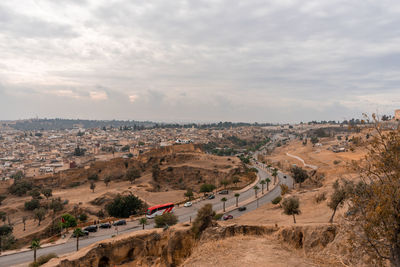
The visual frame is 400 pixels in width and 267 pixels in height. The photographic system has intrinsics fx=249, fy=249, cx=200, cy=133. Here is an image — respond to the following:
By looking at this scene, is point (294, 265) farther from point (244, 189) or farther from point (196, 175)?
point (196, 175)

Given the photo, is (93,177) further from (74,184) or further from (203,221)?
(203,221)

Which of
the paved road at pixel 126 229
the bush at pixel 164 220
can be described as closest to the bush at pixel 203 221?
the bush at pixel 164 220

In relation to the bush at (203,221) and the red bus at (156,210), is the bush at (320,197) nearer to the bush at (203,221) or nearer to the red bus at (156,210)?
the red bus at (156,210)

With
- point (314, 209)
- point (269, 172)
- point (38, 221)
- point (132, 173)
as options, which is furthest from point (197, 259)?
point (269, 172)

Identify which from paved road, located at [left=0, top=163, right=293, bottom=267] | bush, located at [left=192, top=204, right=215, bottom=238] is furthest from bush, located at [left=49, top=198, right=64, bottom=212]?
bush, located at [left=192, top=204, right=215, bottom=238]

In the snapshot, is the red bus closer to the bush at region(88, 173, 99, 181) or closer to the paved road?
the paved road
